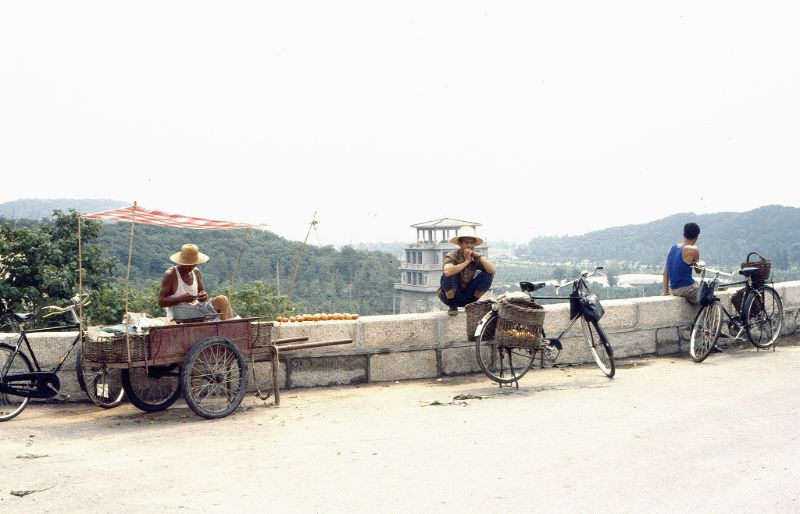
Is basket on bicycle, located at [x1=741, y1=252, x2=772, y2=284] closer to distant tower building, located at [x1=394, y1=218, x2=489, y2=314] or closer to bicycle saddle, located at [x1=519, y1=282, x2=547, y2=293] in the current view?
bicycle saddle, located at [x1=519, y1=282, x2=547, y2=293]

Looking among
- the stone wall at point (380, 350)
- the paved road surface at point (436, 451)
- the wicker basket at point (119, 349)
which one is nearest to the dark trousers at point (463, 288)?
the stone wall at point (380, 350)

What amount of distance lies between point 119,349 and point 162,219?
150 cm

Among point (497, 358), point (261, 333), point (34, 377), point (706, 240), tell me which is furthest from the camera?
point (706, 240)

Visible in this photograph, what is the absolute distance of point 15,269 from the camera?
3073 cm

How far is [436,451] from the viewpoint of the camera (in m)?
5.91

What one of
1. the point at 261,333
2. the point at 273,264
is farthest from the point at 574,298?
the point at 273,264

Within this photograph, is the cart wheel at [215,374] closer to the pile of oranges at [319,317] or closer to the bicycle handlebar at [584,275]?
the pile of oranges at [319,317]

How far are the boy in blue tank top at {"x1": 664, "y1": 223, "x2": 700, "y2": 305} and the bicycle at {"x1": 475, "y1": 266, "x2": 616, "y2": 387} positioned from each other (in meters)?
1.80

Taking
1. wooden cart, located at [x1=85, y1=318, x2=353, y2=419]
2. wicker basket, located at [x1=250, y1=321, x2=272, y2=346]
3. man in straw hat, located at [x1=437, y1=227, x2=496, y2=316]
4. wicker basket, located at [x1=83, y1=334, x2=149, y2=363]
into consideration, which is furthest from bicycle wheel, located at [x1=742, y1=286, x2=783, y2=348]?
wicker basket, located at [x1=83, y1=334, x2=149, y2=363]

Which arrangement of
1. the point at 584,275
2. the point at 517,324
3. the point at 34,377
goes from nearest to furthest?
the point at 34,377 → the point at 517,324 → the point at 584,275

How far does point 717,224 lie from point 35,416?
15335 cm

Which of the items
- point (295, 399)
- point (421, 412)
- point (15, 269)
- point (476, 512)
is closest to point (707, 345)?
point (421, 412)

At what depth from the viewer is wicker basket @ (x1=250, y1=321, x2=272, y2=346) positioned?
7.88m

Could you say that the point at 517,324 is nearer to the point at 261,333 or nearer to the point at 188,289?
the point at 261,333
